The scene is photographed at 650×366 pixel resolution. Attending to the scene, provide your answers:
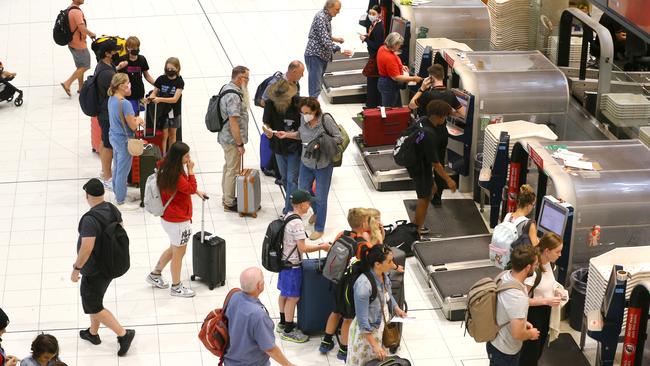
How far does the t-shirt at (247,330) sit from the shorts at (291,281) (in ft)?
5.68

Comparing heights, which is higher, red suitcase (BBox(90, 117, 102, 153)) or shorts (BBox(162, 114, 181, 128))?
shorts (BBox(162, 114, 181, 128))

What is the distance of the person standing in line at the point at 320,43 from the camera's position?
14664mm

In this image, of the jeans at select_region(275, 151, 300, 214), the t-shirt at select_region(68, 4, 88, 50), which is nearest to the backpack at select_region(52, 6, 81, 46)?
the t-shirt at select_region(68, 4, 88, 50)

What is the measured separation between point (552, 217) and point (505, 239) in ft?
2.87

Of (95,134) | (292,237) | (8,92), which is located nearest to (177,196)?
(292,237)

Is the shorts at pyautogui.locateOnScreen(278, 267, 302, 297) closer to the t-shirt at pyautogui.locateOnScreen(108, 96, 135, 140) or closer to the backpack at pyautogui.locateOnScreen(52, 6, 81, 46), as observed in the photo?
the t-shirt at pyautogui.locateOnScreen(108, 96, 135, 140)

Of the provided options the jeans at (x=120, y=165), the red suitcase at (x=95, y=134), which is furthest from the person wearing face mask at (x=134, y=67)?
the jeans at (x=120, y=165)

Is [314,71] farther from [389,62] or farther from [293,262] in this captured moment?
[293,262]

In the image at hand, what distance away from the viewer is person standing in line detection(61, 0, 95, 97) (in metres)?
15.9

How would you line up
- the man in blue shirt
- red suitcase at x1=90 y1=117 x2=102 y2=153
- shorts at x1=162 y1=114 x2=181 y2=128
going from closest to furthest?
1. the man in blue shirt
2. shorts at x1=162 y1=114 x2=181 y2=128
3. red suitcase at x1=90 y1=117 x2=102 y2=153

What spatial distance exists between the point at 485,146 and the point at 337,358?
11.8 ft

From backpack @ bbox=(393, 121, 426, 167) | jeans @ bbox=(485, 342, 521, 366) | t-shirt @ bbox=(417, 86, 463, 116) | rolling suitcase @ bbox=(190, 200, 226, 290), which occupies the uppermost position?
t-shirt @ bbox=(417, 86, 463, 116)

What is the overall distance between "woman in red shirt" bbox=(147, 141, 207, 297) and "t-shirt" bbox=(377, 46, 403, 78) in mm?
4355

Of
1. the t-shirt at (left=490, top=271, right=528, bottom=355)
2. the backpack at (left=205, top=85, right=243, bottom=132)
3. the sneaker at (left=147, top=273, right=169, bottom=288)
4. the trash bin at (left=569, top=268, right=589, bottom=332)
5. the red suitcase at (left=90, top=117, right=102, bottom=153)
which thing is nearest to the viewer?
the t-shirt at (left=490, top=271, right=528, bottom=355)
